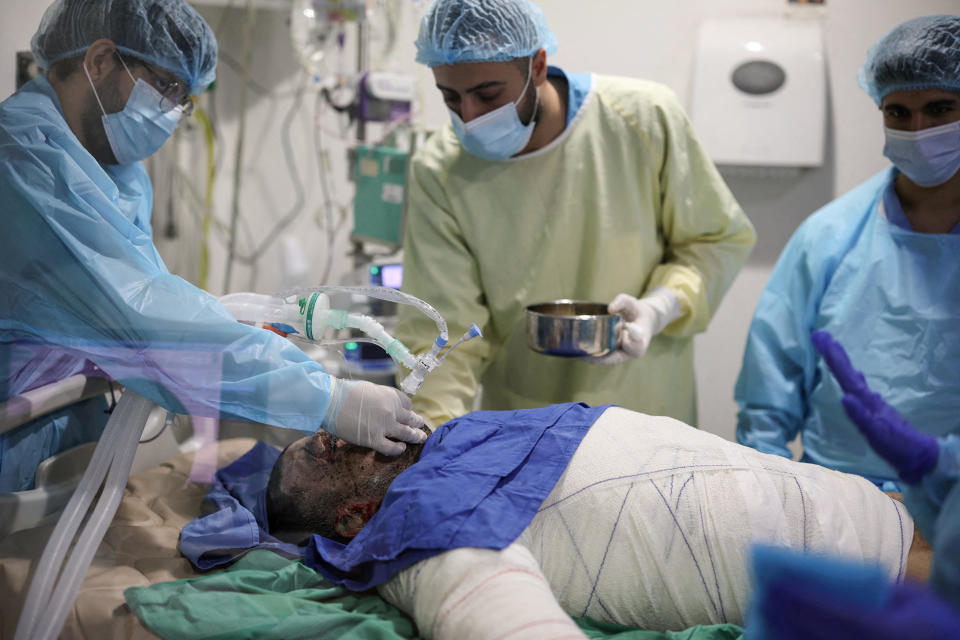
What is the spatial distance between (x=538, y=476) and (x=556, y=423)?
14cm

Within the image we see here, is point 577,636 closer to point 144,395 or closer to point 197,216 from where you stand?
point 144,395

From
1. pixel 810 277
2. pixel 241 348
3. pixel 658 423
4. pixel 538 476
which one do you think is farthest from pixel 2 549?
pixel 810 277

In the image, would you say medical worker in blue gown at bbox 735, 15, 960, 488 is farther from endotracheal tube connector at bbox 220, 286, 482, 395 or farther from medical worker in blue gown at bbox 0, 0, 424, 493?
medical worker in blue gown at bbox 0, 0, 424, 493

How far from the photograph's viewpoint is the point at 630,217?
1.84 m

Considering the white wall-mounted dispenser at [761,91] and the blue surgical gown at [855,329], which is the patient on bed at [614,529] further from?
the white wall-mounted dispenser at [761,91]

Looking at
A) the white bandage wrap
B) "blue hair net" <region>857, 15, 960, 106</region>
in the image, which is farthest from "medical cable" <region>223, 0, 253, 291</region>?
"blue hair net" <region>857, 15, 960, 106</region>

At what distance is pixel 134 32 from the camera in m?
1.19

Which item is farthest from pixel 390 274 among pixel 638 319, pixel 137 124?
pixel 137 124

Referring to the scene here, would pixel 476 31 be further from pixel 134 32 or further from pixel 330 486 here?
pixel 330 486

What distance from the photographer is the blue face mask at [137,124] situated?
3.89 feet

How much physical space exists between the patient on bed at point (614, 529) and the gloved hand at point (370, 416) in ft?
0.27

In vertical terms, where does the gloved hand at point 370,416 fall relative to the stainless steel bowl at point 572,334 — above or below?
below

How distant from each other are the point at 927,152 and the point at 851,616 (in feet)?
3.26

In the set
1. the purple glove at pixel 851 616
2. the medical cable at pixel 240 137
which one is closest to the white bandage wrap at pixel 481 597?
the purple glove at pixel 851 616
